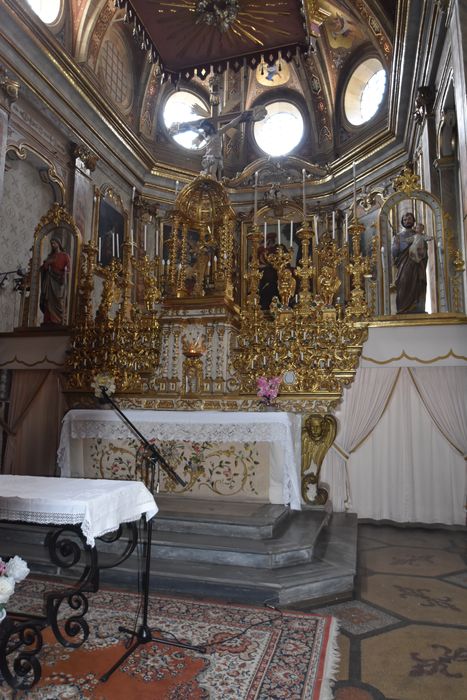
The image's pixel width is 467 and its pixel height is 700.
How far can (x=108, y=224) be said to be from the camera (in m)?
12.1

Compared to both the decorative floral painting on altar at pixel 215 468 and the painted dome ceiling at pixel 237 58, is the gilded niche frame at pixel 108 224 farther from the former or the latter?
the decorative floral painting on altar at pixel 215 468

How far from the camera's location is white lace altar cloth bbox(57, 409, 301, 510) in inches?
207

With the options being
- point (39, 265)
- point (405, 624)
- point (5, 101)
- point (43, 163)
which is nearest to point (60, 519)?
point (405, 624)

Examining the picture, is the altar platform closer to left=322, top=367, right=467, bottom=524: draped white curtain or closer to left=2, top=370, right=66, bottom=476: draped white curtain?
left=322, top=367, right=467, bottom=524: draped white curtain

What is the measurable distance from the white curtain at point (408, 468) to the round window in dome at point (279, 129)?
10560mm

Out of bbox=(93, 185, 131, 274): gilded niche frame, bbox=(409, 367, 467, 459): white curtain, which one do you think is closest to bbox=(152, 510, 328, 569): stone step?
bbox=(409, 367, 467, 459): white curtain

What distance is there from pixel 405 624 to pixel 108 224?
1084cm

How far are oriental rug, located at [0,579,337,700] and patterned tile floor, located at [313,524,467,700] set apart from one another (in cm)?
14

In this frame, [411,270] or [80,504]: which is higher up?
[411,270]

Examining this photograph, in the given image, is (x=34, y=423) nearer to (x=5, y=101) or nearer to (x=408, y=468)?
(x=408, y=468)

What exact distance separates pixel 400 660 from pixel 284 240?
11.1 metres

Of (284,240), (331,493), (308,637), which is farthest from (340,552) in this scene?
(284,240)

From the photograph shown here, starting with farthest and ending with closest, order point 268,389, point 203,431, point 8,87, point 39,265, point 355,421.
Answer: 1. point 8,87
2. point 39,265
3. point 355,421
4. point 268,389
5. point 203,431

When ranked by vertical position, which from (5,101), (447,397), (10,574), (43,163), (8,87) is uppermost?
(8,87)
